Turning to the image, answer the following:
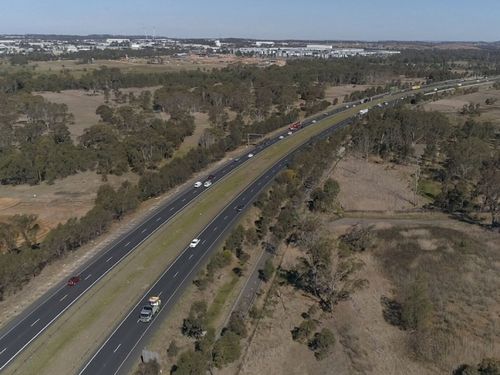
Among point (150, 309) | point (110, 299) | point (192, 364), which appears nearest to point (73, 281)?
point (110, 299)

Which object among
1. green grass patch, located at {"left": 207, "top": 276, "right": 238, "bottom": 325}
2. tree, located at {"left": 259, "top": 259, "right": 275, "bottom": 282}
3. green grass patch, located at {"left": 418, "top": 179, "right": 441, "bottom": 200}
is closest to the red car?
green grass patch, located at {"left": 207, "top": 276, "right": 238, "bottom": 325}

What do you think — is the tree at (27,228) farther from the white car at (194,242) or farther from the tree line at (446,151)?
the tree line at (446,151)

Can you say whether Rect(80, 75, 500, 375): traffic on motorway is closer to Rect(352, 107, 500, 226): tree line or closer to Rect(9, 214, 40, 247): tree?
Rect(9, 214, 40, 247): tree

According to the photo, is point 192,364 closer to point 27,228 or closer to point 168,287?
point 168,287

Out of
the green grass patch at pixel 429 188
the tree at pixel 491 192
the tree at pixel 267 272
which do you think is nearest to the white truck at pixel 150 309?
the tree at pixel 267 272

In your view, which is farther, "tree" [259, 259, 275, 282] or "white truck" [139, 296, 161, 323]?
"tree" [259, 259, 275, 282]
